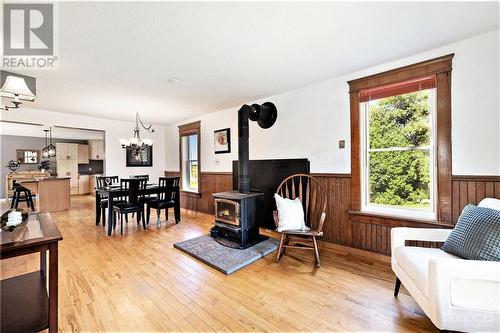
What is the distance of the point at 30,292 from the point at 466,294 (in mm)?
2738

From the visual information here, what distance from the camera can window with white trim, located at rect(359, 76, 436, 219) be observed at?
2410 millimetres

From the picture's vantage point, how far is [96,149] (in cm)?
871

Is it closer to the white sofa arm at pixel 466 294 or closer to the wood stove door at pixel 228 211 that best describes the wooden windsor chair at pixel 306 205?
the wood stove door at pixel 228 211

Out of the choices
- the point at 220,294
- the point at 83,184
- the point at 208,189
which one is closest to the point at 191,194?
the point at 208,189

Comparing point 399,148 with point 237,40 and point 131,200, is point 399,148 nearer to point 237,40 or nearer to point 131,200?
point 237,40

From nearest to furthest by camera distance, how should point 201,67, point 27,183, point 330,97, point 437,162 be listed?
point 437,162, point 201,67, point 330,97, point 27,183

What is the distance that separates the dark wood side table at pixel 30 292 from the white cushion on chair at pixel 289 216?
2006mm

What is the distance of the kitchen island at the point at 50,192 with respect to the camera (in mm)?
5137

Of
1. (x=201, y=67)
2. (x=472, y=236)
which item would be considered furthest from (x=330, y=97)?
(x=472, y=236)

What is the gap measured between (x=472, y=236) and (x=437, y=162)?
3.36 ft

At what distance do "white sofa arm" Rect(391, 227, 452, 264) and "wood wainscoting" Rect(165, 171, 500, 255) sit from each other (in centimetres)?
50

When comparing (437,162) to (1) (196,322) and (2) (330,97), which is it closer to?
(2) (330,97)

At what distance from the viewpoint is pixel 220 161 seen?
188 inches

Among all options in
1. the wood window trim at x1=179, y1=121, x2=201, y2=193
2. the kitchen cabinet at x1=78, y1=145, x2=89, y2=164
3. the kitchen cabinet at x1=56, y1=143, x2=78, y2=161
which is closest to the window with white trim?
the wood window trim at x1=179, y1=121, x2=201, y2=193
